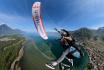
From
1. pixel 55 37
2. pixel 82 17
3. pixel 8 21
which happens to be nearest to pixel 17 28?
pixel 8 21

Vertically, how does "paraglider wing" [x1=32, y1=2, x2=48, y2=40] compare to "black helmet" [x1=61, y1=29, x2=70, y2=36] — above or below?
above

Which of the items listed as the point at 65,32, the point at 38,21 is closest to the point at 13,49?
the point at 38,21

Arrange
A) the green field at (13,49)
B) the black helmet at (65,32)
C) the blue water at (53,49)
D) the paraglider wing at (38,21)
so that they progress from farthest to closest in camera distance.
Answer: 1. the green field at (13,49)
2. the blue water at (53,49)
3. the black helmet at (65,32)
4. the paraglider wing at (38,21)

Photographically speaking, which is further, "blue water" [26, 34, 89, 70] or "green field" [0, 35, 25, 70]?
"green field" [0, 35, 25, 70]

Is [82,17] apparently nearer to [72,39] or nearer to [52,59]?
[72,39]

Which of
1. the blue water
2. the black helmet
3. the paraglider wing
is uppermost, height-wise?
the paraglider wing

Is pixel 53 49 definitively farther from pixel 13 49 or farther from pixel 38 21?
pixel 13 49

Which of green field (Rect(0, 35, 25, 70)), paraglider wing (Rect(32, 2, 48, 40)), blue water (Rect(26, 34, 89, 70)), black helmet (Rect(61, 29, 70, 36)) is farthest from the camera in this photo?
green field (Rect(0, 35, 25, 70))

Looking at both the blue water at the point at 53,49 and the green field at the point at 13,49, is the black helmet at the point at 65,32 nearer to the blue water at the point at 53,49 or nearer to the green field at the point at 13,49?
the blue water at the point at 53,49

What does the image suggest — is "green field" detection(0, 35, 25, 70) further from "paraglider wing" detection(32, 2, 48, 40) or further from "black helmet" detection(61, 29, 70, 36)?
"black helmet" detection(61, 29, 70, 36)

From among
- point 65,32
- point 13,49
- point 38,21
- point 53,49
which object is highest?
point 38,21

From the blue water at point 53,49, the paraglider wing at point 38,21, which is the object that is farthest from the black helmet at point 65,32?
the paraglider wing at point 38,21

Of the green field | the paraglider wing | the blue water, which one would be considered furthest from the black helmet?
the green field
